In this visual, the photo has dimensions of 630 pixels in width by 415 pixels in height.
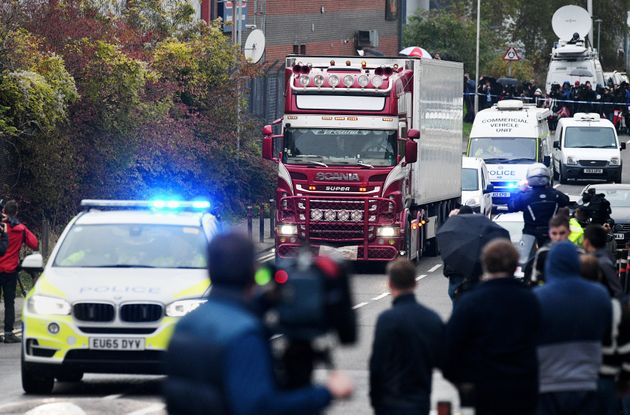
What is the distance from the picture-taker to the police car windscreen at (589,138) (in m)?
49.1

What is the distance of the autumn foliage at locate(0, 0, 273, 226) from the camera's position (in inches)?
1016

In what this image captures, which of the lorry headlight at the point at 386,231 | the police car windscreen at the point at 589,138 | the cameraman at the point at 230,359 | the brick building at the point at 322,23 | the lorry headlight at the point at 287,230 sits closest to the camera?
the cameraman at the point at 230,359

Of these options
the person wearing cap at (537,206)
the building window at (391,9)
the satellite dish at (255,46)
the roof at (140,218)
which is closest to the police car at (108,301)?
the roof at (140,218)

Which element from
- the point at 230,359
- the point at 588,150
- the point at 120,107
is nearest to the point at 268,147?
the point at 120,107

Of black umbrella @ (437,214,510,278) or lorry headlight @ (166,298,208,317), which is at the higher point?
black umbrella @ (437,214,510,278)

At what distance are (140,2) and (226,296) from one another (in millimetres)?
33307

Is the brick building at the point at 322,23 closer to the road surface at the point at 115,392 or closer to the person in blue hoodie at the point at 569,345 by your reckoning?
the road surface at the point at 115,392

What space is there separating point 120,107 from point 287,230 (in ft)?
15.2

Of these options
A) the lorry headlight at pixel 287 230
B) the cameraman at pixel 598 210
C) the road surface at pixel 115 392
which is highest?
the cameraman at pixel 598 210

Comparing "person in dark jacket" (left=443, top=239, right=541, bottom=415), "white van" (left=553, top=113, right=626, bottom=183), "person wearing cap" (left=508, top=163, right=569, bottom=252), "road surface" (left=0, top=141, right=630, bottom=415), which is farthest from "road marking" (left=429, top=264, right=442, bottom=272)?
"person in dark jacket" (left=443, top=239, right=541, bottom=415)

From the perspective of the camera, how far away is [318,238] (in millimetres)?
27359

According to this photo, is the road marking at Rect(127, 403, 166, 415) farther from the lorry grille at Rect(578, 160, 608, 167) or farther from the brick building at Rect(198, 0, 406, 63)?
the brick building at Rect(198, 0, 406, 63)

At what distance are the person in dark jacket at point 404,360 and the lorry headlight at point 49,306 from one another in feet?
19.0

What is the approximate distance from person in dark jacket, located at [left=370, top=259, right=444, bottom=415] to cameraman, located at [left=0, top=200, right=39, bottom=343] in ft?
35.0
